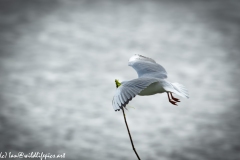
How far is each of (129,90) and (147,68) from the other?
1.07m

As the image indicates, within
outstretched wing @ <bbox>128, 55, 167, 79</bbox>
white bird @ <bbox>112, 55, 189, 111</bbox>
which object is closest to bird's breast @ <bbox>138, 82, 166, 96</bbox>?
white bird @ <bbox>112, 55, 189, 111</bbox>

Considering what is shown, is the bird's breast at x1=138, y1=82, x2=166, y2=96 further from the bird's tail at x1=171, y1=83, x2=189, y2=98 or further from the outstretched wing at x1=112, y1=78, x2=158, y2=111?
the bird's tail at x1=171, y1=83, x2=189, y2=98

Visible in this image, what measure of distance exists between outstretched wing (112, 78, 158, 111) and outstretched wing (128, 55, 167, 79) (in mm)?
659

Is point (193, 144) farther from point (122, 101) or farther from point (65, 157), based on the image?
point (122, 101)

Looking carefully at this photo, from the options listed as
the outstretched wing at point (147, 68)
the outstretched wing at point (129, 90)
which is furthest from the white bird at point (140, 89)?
the outstretched wing at point (147, 68)

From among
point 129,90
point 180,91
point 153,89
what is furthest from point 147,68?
point 129,90

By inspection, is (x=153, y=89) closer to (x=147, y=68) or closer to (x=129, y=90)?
(x=129, y=90)

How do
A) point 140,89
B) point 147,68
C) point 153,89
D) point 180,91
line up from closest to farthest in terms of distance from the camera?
point 140,89 < point 153,89 < point 180,91 < point 147,68

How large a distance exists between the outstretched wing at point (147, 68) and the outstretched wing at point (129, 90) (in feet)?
2.16

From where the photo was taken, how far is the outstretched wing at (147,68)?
14.8ft

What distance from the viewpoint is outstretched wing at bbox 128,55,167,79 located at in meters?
4.51

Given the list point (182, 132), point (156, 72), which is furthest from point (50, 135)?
point (156, 72)

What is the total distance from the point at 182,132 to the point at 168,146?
0.66 metres

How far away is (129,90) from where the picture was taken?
3709mm
